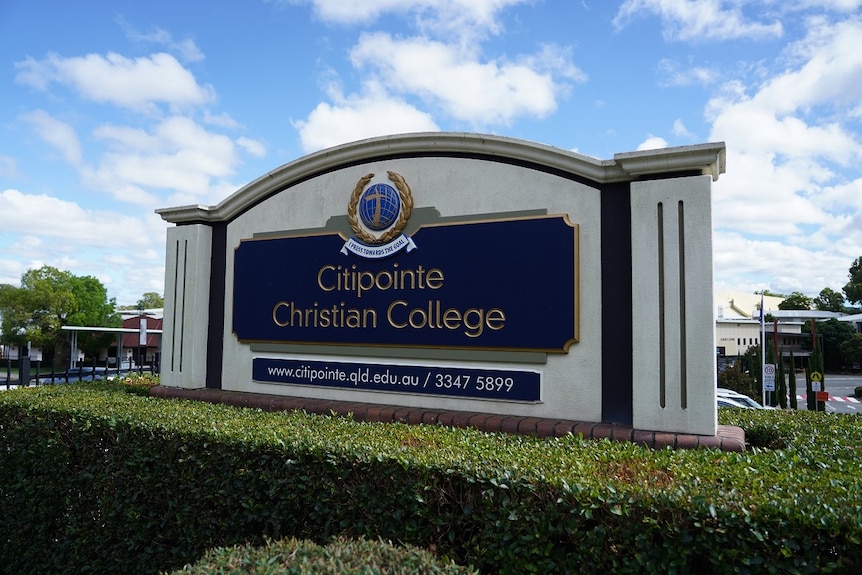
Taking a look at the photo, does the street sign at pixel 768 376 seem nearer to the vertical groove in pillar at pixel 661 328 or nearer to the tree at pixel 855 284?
the vertical groove in pillar at pixel 661 328

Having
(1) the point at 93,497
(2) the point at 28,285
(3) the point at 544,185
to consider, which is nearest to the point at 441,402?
(3) the point at 544,185

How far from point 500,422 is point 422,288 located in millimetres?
1591

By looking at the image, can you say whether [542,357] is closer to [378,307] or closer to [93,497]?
[378,307]

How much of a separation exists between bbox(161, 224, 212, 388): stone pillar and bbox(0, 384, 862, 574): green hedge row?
129 cm

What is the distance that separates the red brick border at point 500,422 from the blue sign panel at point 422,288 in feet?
2.14

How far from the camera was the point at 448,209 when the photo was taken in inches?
239

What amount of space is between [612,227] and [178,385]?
5547mm

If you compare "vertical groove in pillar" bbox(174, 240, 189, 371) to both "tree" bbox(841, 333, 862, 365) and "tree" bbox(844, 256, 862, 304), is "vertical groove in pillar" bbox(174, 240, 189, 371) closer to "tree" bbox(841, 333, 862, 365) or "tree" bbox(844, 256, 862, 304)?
"tree" bbox(841, 333, 862, 365)

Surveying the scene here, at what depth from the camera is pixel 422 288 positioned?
6117mm

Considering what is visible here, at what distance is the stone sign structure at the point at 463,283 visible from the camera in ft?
16.5

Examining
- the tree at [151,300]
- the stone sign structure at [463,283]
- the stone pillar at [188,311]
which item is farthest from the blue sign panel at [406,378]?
the tree at [151,300]

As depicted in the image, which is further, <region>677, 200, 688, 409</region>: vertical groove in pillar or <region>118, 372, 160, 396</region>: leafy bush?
<region>118, 372, 160, 396</region>: leafy bush

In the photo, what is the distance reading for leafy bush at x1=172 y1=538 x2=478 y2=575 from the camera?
2588 millimetres

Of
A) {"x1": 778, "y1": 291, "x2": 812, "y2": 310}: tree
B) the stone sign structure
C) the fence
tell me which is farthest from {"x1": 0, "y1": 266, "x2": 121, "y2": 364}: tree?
{"x1": 778, "y1": 291, "x2": 812, "y2": 310}: tree
